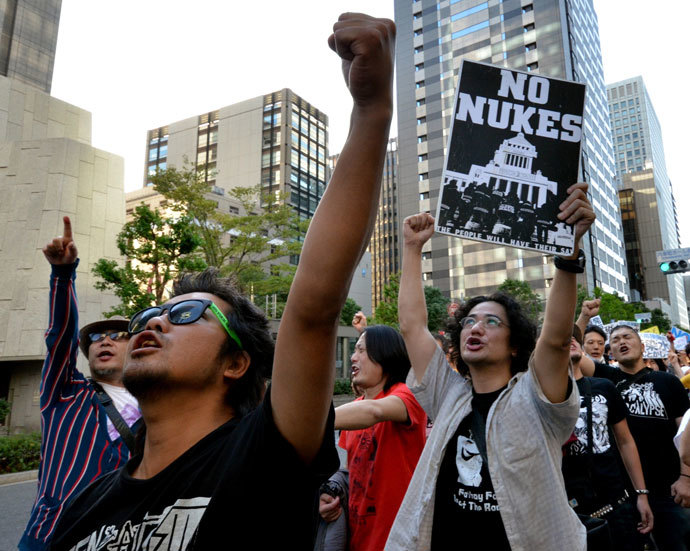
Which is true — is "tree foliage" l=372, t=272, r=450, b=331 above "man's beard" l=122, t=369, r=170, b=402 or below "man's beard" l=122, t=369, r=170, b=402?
above

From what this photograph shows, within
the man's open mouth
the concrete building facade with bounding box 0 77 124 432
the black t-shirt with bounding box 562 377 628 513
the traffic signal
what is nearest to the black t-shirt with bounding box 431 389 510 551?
the black t-shirt with bounding box 562 377 628 513

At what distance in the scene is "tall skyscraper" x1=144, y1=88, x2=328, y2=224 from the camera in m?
65.5

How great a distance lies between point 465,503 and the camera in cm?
211

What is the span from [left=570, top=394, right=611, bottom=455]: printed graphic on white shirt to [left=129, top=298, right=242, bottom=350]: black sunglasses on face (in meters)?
2.65

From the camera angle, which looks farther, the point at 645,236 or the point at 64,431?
the point at 645,236

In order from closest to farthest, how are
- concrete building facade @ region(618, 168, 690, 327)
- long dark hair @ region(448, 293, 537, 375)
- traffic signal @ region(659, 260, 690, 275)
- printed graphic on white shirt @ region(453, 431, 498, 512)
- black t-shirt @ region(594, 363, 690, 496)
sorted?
printed graphic on white shirt @ region(453, 431, 498, 512)
long dark hair @ region(448, 293, 537, 375)
black t-shirt @ region(594, 363, 690, 496)
traffic signal @ region(659, 260, 690, 275)
concrete building facade @ region(618, 168, 690, 327)

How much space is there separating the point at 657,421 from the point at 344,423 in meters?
3.17

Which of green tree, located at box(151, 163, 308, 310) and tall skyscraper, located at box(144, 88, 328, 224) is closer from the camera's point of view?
green tree, located at box(151, 163, 308, 310)

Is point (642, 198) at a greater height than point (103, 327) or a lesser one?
greater

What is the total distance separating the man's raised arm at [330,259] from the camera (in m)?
1.01

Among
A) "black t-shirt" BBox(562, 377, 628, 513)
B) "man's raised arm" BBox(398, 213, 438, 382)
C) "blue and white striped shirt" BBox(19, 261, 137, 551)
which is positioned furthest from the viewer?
"black t-shirt" BBox(562, 377, 628, 513)

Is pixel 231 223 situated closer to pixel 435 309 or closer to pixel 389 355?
pixel 389 355

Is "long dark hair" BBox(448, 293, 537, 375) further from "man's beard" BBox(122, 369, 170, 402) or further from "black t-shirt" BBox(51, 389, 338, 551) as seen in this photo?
"man's beard" BBox(122, 369, 170, 402)

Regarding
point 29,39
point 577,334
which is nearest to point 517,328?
point 577,334
